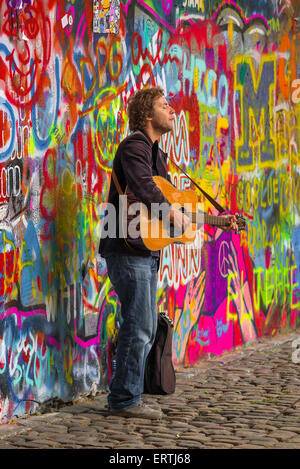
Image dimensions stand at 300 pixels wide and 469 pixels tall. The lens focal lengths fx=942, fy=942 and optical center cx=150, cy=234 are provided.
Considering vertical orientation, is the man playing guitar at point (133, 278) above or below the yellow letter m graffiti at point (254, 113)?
below

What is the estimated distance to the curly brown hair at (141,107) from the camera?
597 centimetres

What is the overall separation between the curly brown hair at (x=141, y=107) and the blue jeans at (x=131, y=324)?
88cm

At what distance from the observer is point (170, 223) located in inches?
228

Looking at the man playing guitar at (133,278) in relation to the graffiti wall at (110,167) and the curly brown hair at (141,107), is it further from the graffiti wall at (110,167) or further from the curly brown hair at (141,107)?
the graffiti wall at (110,167)

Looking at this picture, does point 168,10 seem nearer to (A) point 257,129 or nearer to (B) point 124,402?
(A) point 257,129

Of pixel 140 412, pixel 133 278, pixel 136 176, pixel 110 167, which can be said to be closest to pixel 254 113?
pixel 110 167

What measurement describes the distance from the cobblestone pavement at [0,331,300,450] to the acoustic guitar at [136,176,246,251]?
1073 millimetres

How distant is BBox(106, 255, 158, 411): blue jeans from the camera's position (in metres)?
5.70

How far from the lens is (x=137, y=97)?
6.04 meters

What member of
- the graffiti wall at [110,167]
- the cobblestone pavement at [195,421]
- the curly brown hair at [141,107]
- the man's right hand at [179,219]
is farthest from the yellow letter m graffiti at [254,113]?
the man's right hand at [179,219]

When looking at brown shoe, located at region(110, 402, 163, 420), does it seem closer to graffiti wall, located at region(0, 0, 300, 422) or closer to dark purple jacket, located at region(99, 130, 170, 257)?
graffiti wall, located at region(0, 0, 300, 422)

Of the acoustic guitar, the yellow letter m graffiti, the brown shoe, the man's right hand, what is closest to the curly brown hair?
the acoustic guitar

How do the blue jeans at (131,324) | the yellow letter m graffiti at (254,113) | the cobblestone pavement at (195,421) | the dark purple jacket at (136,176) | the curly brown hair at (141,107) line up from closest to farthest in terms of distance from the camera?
the cobblestone pavement at (195,421), the dark purple jacket at (136,176), the blue jeans at (131,324), the curly brown hair at (141,107), the yellow letter m graffiti at (254,113)

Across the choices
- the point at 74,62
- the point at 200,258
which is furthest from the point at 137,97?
the point at 200,258
